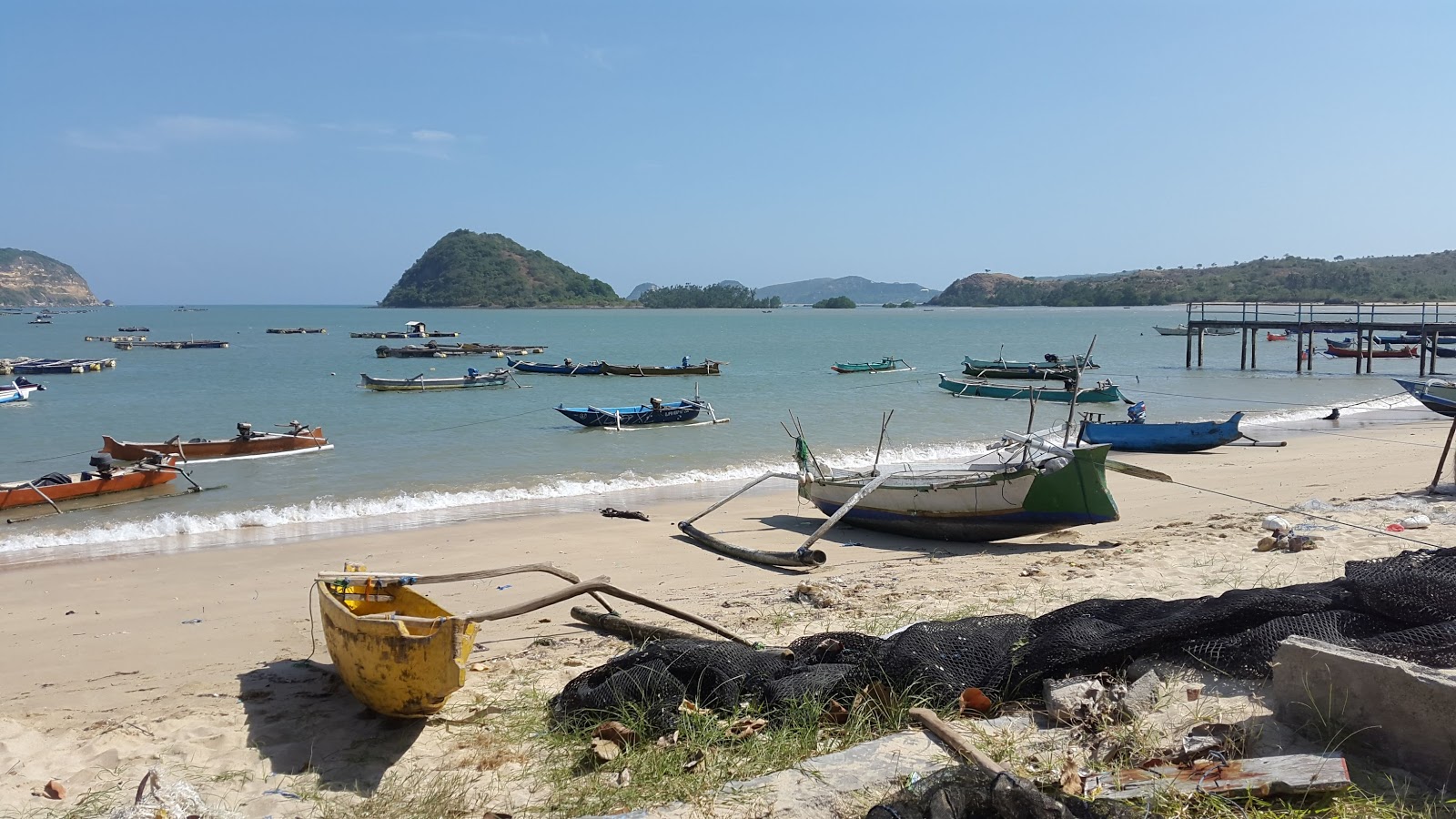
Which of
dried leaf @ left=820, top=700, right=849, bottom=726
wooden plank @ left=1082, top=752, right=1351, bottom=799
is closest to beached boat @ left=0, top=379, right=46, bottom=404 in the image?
dried leaf @ left=820, top=700, right=849, bottom=726

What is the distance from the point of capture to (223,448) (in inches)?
811

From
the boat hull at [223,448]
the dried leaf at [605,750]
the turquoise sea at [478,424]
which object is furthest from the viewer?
the boat hull at [223,448]

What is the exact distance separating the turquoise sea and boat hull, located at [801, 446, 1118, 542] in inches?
201

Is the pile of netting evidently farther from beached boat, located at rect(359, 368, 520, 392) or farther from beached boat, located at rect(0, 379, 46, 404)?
beached boat, located at rect(0, 379, 46, 404)

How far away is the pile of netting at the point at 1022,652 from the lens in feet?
17.7

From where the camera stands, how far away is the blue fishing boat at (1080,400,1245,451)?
20.9 m

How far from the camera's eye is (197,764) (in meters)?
5.60

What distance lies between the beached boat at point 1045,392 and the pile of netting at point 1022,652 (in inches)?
988

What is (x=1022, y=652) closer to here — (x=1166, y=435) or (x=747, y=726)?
(x=747, y=726)

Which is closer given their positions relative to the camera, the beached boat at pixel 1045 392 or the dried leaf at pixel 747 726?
the dried leaf at pixel 747 726

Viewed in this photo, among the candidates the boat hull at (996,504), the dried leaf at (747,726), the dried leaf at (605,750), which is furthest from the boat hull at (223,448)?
the dried leaf at (747,726)

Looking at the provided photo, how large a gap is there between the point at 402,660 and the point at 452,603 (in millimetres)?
3976

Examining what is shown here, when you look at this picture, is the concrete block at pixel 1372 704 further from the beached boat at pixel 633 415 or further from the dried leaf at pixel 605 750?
the beached boat at pixel 633 415

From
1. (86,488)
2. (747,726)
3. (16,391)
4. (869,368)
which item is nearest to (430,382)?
(16,391)
